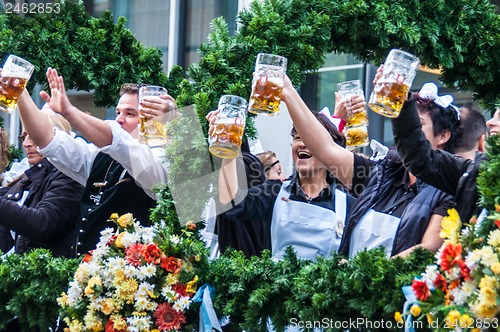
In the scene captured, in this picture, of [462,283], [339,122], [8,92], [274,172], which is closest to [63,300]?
[8,92]

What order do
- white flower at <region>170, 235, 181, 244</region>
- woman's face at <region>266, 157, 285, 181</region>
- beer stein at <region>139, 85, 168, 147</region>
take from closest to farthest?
1. white flower at <region>170, 235, 181, 244</region>
2. beer stein at <region>139, 85, 168, 147</region>
3. woman's face at <region>266, 157, 285, 181</region>

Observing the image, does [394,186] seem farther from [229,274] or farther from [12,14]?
[12,14]

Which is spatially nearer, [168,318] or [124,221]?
[168,318]

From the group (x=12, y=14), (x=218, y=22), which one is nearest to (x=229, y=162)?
(x=218, y=22)

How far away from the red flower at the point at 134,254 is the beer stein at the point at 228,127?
0.56 metres

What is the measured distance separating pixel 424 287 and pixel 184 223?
1414mm

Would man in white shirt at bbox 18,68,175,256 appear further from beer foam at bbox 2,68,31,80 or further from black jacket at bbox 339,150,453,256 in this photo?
black jacket at bbox 339,150,453,256

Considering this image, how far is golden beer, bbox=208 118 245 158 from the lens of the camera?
3955 mm

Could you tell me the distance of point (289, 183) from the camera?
4797mm

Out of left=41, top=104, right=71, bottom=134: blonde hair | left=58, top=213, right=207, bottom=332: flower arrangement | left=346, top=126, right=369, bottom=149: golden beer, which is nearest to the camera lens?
left=58, top=213, right=207, bottom=332: flower arrangement

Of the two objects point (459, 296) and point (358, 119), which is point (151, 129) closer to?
point (358, 119)

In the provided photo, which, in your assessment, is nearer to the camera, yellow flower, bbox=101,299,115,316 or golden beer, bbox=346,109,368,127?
yellow flower, bbox=101,299,115,316

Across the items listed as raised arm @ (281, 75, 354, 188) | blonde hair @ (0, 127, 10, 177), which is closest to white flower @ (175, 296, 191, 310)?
raised arm @ (281, 75, 354, 188)

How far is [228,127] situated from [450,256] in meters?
1.18
